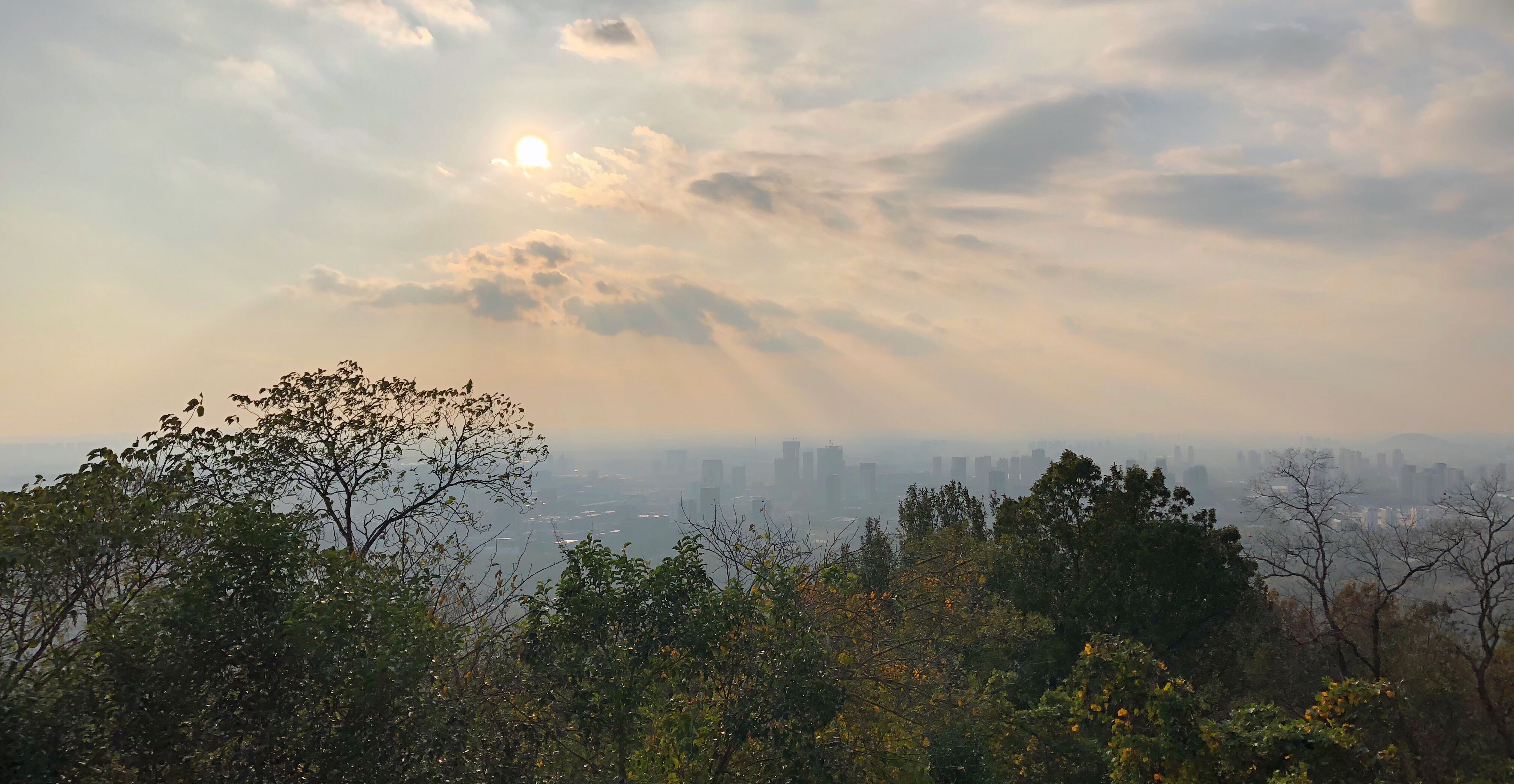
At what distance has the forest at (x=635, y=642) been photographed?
6055 millimetres

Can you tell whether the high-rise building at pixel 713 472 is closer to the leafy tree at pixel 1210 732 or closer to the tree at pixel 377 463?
the tree at pixel 377 463

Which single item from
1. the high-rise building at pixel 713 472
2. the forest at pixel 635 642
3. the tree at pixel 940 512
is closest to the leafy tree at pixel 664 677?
the forest at pixel 635 642

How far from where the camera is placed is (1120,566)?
60.1 ft

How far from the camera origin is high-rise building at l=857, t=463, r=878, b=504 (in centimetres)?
14964

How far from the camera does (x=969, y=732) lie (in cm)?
1128

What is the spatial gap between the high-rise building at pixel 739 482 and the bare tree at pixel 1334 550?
115 m

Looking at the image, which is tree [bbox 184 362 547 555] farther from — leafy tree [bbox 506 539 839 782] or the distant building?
the distant building

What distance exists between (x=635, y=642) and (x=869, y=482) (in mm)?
152669

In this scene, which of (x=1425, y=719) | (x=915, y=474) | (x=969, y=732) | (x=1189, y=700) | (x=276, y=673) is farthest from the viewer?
(x=915, y=474)

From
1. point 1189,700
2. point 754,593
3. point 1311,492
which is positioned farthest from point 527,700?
point 1311,492

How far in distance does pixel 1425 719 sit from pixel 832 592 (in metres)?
16.1

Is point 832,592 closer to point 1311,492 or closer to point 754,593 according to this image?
point 754,593

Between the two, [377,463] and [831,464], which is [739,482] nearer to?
[831,464]

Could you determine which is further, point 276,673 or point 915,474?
point 915,474
